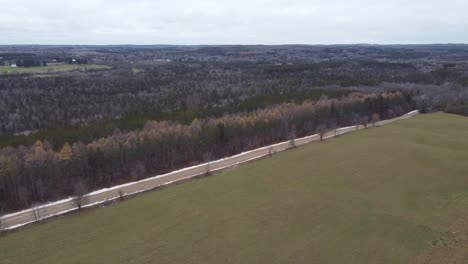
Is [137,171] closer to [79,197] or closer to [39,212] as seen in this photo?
[79,197]

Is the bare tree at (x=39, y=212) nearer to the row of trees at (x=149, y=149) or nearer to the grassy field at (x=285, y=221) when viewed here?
the grassy field at (x=285, y=221)

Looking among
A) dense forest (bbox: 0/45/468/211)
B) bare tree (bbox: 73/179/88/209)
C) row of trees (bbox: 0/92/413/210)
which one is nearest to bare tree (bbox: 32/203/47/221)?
bare tree (bbox: 73/179/88/209)

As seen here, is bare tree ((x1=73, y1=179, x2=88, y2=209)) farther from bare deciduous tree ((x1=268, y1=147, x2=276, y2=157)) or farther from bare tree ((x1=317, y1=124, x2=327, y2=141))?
bare tree ((x1=317, y1=124, x2=327, y2=141))

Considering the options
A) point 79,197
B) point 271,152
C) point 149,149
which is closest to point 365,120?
point 271,152

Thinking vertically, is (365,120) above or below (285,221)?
below

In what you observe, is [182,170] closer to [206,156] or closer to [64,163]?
[206,156]

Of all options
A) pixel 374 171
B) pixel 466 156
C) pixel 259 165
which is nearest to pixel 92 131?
pixel 259 165

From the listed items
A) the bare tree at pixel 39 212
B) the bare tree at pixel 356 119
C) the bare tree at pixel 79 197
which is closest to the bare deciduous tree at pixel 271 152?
the bare tree at pixel 79 197
